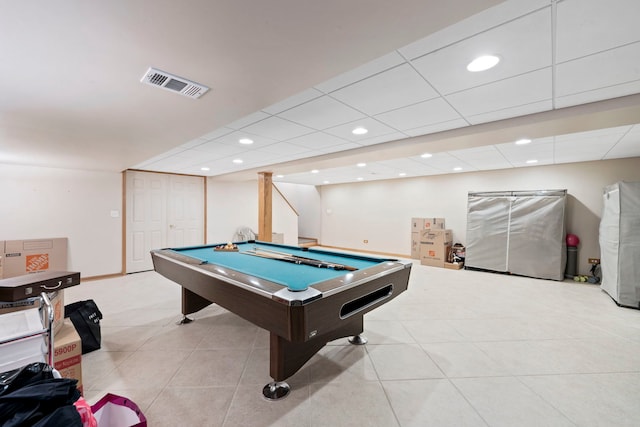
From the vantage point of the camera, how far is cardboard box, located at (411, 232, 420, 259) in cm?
669

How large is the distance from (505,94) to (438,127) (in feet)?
2.65

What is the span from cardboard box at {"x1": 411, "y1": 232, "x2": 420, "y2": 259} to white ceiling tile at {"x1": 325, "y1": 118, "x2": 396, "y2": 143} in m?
4.23

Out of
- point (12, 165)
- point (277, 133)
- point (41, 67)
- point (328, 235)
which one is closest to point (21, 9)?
point (41, 67)

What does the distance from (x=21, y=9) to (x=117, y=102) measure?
90cm

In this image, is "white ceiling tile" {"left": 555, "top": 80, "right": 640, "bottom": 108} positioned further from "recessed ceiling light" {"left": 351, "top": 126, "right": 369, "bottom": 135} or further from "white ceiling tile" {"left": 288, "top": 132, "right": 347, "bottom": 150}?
"white ceiling tile" {"left": 288, "top": 132, "right": 347, "bottom": 150}

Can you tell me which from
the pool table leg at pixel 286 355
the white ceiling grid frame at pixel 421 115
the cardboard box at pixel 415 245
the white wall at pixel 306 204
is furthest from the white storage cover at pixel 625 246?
the white wall at pixel 306 204

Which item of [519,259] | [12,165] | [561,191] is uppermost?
[12,165]

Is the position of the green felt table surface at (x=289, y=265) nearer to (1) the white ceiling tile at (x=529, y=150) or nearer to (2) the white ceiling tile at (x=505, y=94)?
(2) the white ceiling tile at (x=505, y=94)

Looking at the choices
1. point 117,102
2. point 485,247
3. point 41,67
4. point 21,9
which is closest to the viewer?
point 21,9

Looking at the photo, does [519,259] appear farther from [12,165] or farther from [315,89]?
[12,165]

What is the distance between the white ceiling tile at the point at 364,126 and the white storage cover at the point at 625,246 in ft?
11.8

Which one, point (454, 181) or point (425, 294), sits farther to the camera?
point (454, 181)

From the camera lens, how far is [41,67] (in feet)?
4.36

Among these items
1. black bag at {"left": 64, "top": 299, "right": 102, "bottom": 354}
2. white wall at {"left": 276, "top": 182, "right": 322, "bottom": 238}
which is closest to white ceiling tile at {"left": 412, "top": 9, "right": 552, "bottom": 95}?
black bag at {"left": 64, "top": 299, "right": 102, "bottom": 354}
